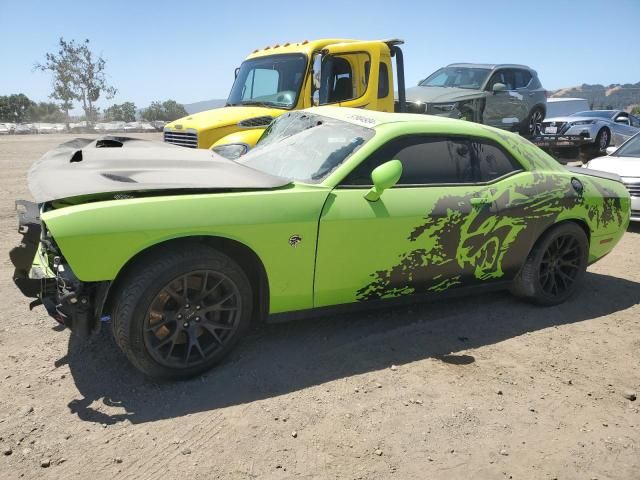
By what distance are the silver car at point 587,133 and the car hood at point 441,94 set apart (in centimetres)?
218

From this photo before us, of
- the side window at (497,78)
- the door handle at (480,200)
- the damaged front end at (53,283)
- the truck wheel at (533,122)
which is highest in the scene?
the side window at (497,78)

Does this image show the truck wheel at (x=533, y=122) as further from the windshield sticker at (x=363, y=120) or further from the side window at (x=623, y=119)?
the windshield sticker at (x=363, y=120)

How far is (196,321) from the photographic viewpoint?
9.66ft

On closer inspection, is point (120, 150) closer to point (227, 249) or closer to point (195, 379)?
point (227, 249)

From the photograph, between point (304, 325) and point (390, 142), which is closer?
point (390, 142)

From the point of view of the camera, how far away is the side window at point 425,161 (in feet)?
10.8

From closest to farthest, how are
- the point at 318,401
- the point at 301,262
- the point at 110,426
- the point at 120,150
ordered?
the point at 110,426
the point at 318,401
the point at 301,262
the point at 120,150

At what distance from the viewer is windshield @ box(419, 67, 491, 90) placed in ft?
34.1

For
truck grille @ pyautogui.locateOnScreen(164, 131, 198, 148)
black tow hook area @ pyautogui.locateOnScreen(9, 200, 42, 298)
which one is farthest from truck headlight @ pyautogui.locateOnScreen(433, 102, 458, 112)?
black tow hook area @ pyautogui.locateOnScreen(9, 200, 42, 298)

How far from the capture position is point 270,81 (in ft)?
24.7

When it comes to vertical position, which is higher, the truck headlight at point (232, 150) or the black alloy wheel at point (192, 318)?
the truck headlight at point (232, 150)

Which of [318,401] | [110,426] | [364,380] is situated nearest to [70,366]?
[110,426]

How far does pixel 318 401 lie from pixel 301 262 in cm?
80

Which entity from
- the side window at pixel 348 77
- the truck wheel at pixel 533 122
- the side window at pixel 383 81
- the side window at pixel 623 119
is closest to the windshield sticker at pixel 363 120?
the side window at pixel 348 77
